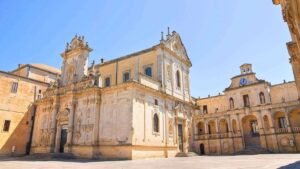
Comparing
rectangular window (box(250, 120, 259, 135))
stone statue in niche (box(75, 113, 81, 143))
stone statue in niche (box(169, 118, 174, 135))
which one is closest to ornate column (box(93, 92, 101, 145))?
stone statue in niche (box(75, 113, 81, 143))

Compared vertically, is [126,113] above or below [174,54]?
below

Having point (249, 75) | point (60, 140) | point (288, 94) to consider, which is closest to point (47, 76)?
point (60, 140)

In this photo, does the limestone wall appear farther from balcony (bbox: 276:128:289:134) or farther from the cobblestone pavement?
balcony (bbox: 276:128:289:134)

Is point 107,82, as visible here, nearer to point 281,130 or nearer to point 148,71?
point 148,71

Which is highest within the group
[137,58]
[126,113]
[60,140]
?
[137,58]

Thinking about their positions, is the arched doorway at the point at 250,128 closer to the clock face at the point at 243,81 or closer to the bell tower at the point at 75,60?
the clock face at the point at 243,81

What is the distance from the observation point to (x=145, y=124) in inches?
826

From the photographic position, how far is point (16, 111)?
26812 mm

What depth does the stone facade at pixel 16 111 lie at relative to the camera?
1005 inches

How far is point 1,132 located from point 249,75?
3799 centimetres

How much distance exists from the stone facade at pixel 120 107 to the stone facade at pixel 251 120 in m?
8.77

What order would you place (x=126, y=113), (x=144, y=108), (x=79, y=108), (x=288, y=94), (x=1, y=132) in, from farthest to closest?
(x=288, y=94) → (x=1, y=132) → (x=79, y=108) → (x=144, y=108) → (x=126, y=113)

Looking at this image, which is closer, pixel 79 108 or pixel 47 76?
pixel 79 108

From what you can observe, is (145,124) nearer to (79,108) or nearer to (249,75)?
(79,108)
